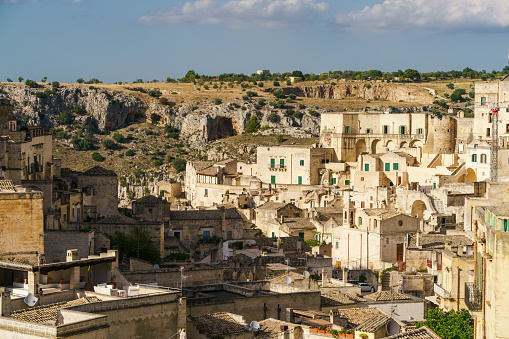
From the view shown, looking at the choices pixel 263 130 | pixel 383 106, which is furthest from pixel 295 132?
pixel 383 106

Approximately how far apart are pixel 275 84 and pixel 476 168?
7380 cm

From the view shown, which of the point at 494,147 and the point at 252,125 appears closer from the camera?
the point at 494,147

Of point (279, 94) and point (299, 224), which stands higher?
point (279, 94)

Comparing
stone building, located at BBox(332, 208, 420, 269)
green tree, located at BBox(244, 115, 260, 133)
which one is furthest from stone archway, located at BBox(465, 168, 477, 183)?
green tree, located at BBox(244, 115, 260, 133)

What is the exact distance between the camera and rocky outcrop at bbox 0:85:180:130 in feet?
360

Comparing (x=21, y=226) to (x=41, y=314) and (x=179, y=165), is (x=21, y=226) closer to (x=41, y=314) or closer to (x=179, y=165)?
(x=41, y=314)

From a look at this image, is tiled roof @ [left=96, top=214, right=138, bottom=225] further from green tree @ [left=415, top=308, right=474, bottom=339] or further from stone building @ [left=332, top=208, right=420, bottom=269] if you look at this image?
green tree @ [left=415, top=308, right=474, bottom=339]

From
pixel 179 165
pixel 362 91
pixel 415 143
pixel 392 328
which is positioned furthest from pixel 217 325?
pixel 362 91

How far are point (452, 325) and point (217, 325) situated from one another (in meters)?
6.77

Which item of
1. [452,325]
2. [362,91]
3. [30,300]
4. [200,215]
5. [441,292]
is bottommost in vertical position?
[452,325]

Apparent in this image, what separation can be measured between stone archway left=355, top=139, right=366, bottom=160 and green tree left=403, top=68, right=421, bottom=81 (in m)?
60.1

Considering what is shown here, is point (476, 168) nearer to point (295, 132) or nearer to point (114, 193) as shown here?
point (114, 193)

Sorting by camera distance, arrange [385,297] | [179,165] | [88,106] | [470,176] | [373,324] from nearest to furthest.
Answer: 1. [373,324]
2. [385,297]
3. [470,176]
4. [179,165]
5. [88,106]

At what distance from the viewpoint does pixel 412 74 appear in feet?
438
